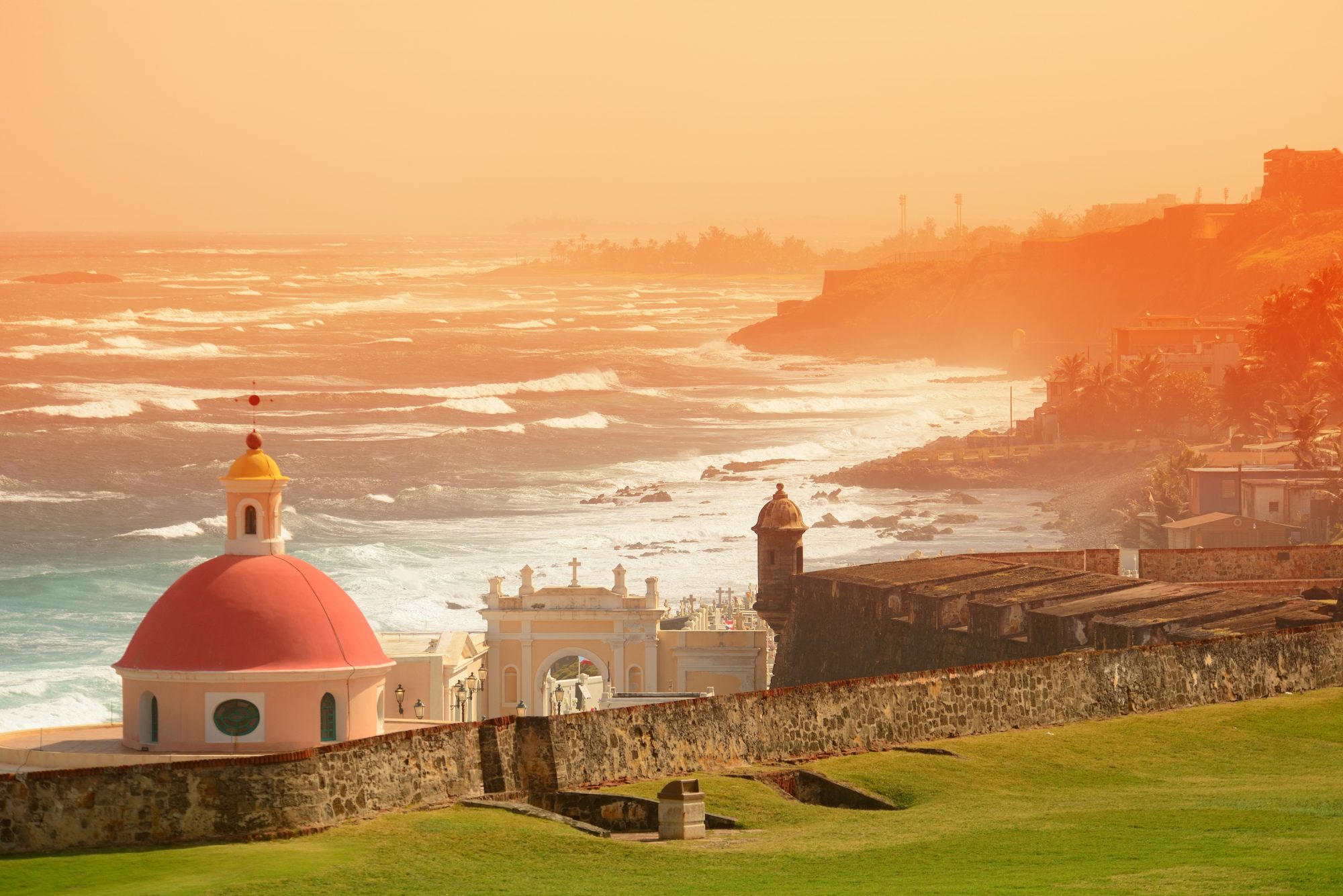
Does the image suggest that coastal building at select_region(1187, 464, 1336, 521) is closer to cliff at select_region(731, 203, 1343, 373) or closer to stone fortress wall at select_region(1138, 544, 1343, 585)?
stone fortress wall at select_region(1138, 544, 1343, 585)

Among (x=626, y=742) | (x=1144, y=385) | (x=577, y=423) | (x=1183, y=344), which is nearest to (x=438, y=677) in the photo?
(x=626, y=742)

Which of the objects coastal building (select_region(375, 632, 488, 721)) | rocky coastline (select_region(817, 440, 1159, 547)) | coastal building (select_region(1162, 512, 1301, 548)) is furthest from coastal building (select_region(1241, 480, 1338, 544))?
coastal building (select_region(375, 632, 488, 721))

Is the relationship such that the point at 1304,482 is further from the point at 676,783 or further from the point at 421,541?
the point at 676,783

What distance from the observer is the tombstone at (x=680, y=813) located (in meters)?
16.9

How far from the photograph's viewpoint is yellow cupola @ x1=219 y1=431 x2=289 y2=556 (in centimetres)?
2283

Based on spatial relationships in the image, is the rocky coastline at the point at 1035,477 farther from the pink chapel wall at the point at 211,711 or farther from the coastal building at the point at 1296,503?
the pink chapel wall at the point at 211,711

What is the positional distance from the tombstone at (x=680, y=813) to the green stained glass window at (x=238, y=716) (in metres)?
5.90

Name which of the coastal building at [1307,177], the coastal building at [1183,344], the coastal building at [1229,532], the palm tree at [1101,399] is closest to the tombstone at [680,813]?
the coastal building at [1229,532]

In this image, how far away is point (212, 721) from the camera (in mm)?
21359

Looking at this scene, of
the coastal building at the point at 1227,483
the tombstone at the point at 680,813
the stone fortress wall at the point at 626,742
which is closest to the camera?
the stone fortress wall at the point at 626,742

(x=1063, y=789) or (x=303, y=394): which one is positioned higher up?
(x=303, y=394)

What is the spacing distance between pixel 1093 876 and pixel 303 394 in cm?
11808

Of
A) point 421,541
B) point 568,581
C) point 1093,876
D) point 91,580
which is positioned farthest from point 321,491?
point 1093,876

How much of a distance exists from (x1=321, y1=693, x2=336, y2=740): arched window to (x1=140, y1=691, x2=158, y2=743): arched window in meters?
1.65
